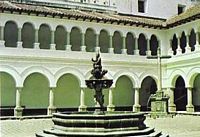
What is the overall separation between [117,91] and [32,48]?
858cm

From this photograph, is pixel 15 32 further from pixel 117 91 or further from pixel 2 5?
pixel 117 91

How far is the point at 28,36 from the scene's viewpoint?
1043 inches

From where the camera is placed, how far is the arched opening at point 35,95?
86.3 feet

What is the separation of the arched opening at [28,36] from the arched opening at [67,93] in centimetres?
347

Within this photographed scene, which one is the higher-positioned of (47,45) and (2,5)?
(2,5)

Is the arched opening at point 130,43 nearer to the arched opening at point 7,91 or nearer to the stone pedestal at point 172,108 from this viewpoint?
the stone pedestal at point 172,108

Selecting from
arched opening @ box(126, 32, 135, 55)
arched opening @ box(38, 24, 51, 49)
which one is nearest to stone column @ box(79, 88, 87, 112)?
arched opening @ box(38, 24, 51, 49)

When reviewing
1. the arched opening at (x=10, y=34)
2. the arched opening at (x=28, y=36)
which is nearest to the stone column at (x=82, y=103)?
the arched opening at (x=28, y=36)

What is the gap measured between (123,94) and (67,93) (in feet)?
17.1

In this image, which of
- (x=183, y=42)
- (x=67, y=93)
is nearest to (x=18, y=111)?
(x=67, y=93)

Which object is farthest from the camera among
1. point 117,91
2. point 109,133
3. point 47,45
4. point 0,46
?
point 117,91

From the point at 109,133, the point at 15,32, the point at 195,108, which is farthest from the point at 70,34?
the point at 109,133

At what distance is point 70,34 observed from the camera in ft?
90.4

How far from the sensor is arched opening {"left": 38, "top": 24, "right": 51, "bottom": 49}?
26922 mm
